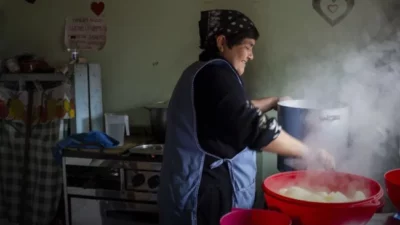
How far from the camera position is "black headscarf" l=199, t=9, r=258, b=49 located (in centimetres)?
187

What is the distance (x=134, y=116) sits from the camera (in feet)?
10.1

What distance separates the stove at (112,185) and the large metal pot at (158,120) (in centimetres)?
15

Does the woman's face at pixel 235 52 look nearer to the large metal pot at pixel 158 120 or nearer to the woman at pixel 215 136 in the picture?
the woman at pixel 215 136

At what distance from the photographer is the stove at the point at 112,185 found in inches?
97.7

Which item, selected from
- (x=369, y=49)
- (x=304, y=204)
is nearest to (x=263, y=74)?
(x=369, y=49)

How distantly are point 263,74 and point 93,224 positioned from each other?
126 centimetres

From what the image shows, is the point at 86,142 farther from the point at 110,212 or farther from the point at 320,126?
the point at 320,126

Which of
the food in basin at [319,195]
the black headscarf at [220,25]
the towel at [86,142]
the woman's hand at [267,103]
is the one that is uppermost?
the black headscarf at [220,25]

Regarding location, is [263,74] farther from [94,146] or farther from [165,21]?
[94,146]

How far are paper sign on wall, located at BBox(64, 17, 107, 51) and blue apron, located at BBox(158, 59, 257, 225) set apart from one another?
56.1 inches

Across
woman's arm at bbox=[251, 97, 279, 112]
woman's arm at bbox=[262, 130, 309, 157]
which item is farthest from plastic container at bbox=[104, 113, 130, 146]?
woman's arm at bbox=[262, 130, 309, 157]

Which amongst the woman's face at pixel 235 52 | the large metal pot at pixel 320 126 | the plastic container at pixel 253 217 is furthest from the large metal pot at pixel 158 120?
the plastic container at pixel 253 217

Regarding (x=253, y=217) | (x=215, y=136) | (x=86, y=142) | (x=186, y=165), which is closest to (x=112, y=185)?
(x=86, y=142)

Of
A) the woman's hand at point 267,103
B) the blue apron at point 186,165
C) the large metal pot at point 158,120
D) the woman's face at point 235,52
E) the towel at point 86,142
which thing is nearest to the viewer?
the blue apron at point 186,165
